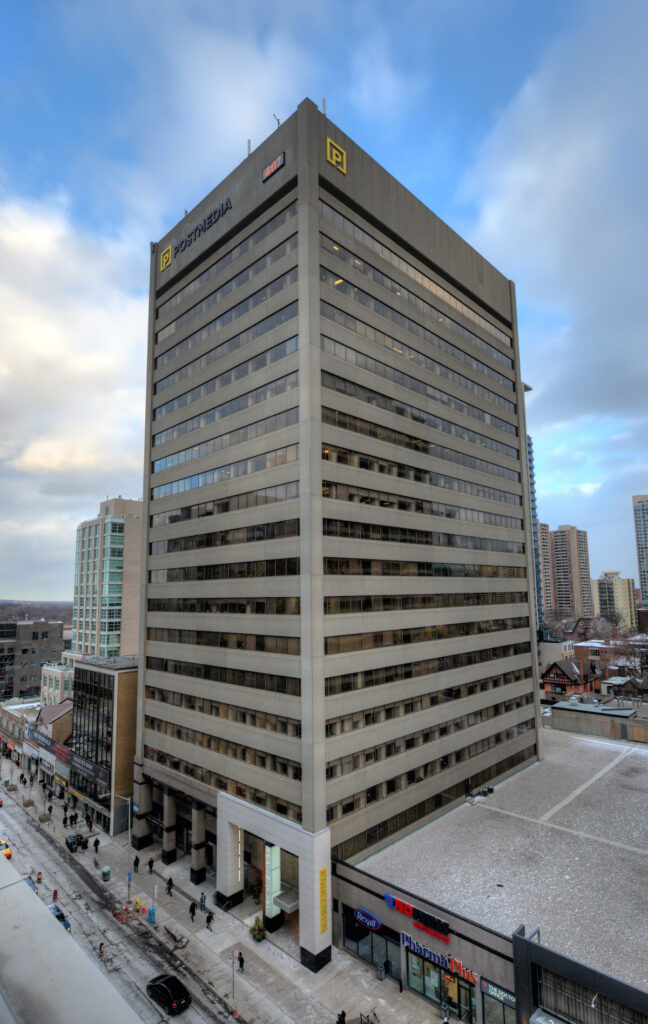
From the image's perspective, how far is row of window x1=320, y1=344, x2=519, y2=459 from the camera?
39125mm

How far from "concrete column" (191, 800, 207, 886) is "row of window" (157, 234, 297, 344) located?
1673 inches

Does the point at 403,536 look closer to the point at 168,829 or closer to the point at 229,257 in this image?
the point at 229,257

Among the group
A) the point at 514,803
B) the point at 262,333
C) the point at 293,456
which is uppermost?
the point at 262,333

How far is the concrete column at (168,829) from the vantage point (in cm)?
4644

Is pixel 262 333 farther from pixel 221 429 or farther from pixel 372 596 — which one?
pixel 372 596

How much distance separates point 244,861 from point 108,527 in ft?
252

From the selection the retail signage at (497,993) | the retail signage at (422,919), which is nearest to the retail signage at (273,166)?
the retail signage at (422,919)

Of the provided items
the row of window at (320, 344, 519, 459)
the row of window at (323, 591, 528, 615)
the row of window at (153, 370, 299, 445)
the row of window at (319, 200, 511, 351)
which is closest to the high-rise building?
the row of window at (153, 370, 299, 445)

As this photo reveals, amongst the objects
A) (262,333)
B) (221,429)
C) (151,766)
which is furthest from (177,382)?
(151,766)

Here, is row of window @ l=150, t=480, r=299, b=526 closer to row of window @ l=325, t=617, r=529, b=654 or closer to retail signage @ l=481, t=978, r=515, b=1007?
row of window @ l=325, t=617, r=529, b=654

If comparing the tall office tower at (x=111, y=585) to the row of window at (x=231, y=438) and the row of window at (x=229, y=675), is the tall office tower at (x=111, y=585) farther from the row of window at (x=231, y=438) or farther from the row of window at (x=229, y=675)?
the row of window at (x=231, y=438)

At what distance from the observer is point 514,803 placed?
146ft

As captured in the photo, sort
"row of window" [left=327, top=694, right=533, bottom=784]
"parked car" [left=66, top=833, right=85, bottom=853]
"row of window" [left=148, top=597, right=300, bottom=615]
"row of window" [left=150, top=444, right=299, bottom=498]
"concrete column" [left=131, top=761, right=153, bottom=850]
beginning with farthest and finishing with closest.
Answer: "parked car" [left=66, top=833, right=85, bottom=853]
"concrete column" [left=131, top=761, right=153, bottom=850]
"row of window" [left=150, top=444, right=299, bottom=498]
"row of window" [left=148, top=597, right=300, bottom=615]
"row of window" [left=327, top=694, right=533, bottom=784]

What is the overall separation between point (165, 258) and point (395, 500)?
118 feet
